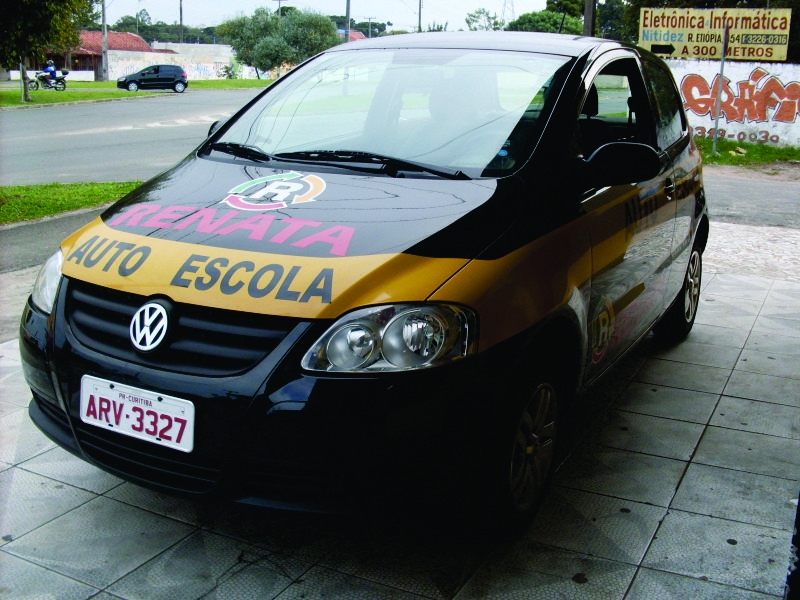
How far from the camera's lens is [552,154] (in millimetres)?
3232

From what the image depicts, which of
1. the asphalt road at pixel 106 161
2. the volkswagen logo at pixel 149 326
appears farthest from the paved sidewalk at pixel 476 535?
the asphalt road at pixel 106 161

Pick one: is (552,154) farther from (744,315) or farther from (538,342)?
(744,315)

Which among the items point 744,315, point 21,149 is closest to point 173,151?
point 21,149

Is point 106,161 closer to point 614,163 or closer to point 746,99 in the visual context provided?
point 614,163

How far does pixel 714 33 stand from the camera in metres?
20.5

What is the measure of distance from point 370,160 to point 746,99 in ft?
57.9

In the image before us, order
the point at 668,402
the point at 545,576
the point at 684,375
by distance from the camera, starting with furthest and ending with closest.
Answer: the point at 684,375 < the point at 668,402 < the point at 545,576

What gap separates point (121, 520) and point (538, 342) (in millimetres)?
1615

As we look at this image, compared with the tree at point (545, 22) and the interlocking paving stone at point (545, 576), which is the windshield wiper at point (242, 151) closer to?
the interlocking paving stone at point (545, 576)

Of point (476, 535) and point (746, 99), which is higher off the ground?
point (746, 99)

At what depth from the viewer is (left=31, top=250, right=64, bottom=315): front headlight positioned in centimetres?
294

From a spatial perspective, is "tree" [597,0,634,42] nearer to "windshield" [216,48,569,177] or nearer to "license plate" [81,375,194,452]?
"windshield" [216,48,569,177]

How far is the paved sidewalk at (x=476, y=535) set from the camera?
2762 millimetres

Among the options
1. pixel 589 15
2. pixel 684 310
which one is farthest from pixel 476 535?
pixel 589 15
